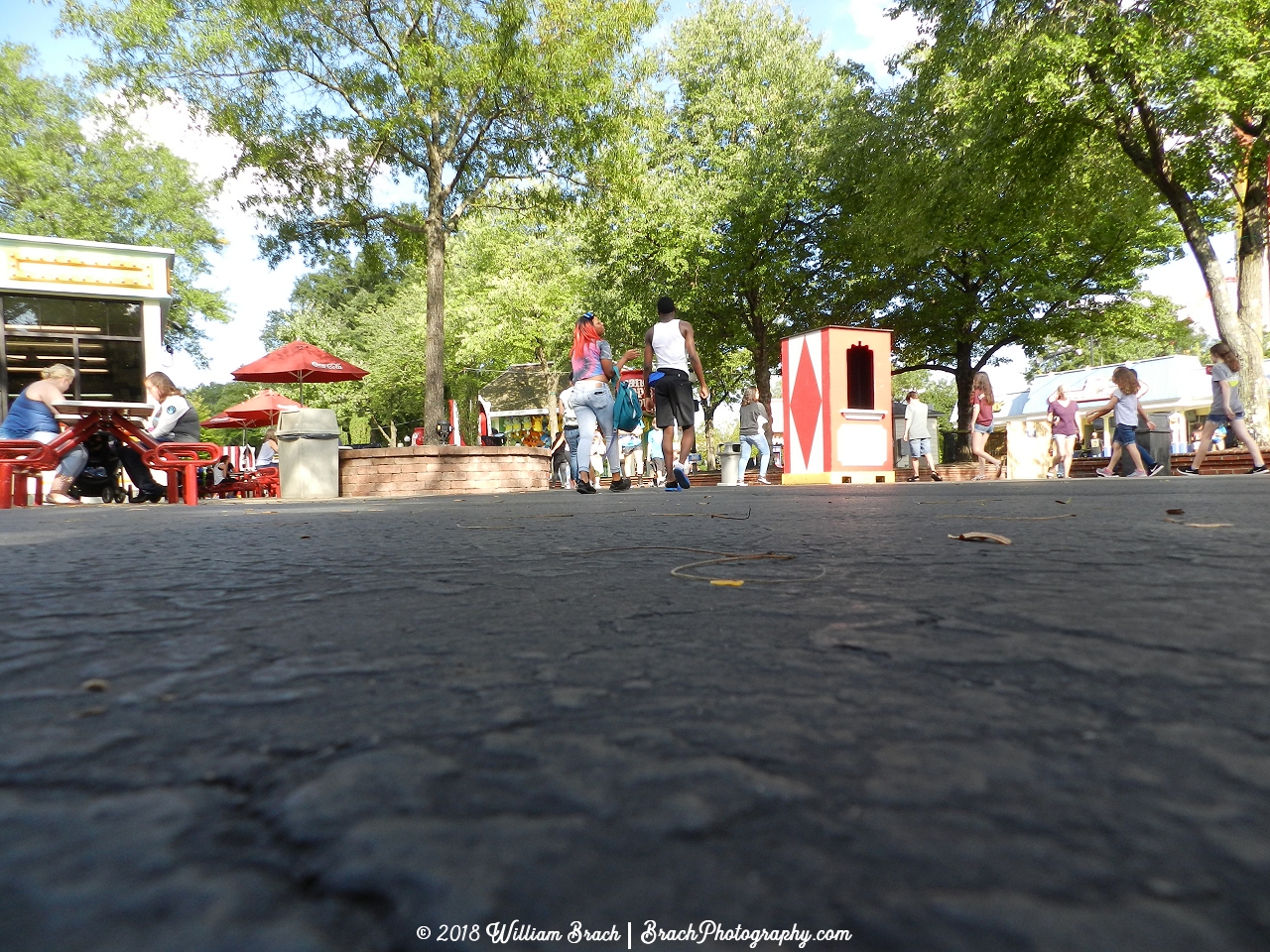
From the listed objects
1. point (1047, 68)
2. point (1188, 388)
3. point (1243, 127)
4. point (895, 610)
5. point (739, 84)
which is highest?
point (739, 84)

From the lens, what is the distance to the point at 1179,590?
5.30 ft

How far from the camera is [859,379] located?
16000 mm

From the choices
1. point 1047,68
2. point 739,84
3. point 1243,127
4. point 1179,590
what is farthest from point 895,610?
point 739,84

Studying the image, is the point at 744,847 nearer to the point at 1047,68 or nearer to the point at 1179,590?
the point at 1179,590

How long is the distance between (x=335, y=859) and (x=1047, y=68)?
649 inches

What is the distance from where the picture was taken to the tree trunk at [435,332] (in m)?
13.8

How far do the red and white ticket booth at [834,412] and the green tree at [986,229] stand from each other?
4402 mm

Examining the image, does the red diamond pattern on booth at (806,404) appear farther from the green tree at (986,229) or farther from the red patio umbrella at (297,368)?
the red patio umbrella at (297,368)

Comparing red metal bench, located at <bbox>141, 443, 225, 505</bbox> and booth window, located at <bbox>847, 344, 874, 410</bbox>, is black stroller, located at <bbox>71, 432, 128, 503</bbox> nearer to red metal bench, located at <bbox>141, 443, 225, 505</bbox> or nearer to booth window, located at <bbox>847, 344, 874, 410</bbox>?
red metal bench, located at <bbox>141, 443, 225, 505</bbox>

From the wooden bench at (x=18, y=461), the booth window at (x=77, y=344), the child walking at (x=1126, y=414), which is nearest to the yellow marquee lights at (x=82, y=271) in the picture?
the booth window at (x=77, y=344)

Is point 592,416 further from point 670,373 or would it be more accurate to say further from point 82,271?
point 82,271

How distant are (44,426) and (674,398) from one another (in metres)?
6.91

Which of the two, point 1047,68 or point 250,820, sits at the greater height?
point 1047,68

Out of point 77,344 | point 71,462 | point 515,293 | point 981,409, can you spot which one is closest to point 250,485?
point 77,344
